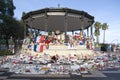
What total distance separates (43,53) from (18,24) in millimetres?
33625

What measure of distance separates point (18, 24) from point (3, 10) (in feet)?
20.0

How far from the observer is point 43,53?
985 inches

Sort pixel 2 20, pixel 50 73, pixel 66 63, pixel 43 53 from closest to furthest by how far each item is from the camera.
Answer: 1. pixel 50 73
2. pixel 66 63
3. pixel 43 53
4. pixel 2 20

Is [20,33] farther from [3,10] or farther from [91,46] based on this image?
[91,46]

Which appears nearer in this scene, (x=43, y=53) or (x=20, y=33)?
(x=43, y=53)

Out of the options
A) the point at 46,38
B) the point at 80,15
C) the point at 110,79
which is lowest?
the point at 110,79

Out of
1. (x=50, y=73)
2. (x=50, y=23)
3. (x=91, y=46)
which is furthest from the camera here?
(x=50, y=23)

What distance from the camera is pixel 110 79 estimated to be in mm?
14234

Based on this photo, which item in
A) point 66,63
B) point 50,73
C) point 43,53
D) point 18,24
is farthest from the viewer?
point 18,24

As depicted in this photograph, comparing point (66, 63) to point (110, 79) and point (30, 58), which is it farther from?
point (110, 79)

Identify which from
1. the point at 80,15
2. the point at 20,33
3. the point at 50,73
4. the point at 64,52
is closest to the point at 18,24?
the point at 20,33

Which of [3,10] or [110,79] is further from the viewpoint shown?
[3,10]

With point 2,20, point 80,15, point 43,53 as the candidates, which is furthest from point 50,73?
point 2,20

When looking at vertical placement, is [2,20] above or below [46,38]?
above
